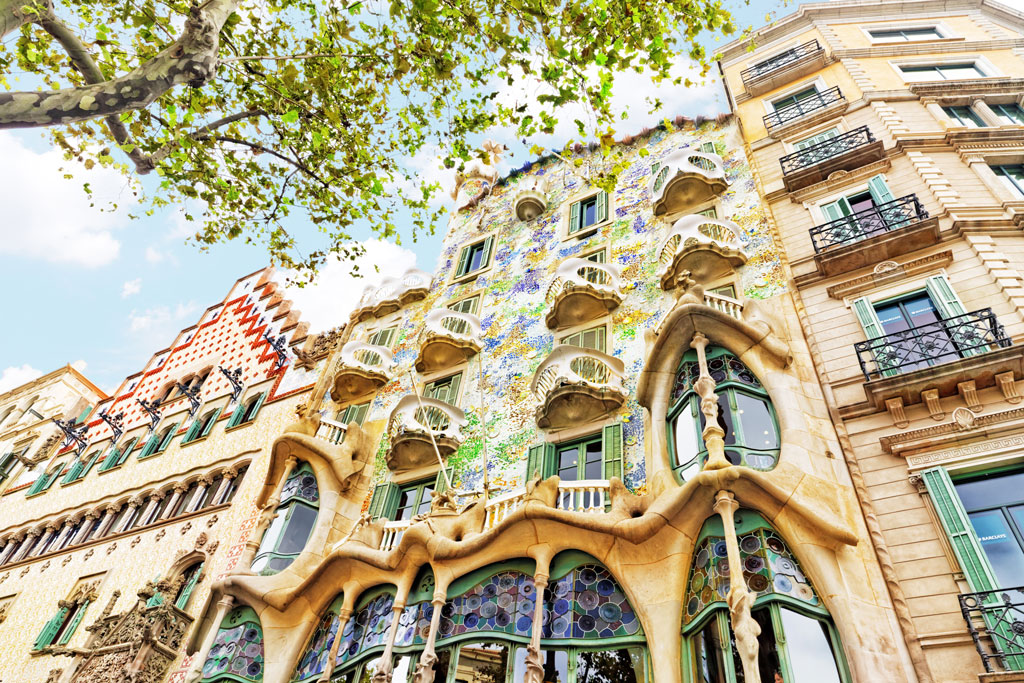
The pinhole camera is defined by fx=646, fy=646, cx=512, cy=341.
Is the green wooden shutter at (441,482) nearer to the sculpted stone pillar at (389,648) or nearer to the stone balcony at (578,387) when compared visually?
the stone balcony at (578,387)

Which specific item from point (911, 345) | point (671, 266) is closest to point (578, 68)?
point (671, 266)

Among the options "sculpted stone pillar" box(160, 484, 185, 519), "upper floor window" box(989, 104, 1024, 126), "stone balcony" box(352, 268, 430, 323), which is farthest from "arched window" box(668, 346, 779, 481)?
"sculpted stone pillar" box(160, 484, 185, 519)

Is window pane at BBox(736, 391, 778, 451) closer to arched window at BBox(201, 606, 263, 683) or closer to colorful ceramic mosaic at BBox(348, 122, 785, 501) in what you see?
colorful ceramic mosaic at BBox(348, 122, 785, 501)

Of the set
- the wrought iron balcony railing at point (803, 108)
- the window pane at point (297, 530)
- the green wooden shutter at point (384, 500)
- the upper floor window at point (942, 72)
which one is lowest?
the window pane at point (297, 530)

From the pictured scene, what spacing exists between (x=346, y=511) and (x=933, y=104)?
654 inches

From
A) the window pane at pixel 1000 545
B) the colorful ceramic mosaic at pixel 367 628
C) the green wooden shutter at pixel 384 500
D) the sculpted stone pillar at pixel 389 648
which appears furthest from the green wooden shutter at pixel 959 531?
the green wooden shutter at pixel 384 500

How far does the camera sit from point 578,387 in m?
12.5

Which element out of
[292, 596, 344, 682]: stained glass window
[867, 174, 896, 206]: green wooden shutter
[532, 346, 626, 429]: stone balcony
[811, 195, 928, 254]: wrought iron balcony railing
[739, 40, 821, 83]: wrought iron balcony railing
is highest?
[739, 40, 821, 83]: wrought iron balcony railing

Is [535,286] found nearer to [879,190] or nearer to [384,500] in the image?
[384,500]

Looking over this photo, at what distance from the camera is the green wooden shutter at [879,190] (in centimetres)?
1312

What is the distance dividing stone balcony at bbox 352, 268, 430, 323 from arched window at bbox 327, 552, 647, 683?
11812mm

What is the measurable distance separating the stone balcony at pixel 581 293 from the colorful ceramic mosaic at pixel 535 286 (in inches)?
14.5

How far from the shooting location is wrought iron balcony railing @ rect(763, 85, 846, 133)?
16.8 meters

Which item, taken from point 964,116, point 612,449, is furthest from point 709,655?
point 964,116
